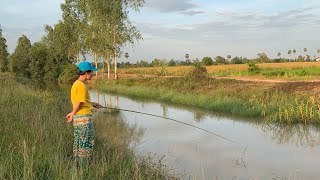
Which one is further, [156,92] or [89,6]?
[89,6]

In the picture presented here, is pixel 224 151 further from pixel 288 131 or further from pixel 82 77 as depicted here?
pixel 82 77

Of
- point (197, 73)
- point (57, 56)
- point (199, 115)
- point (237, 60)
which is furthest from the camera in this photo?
point (237, 60)

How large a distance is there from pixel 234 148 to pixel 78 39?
4047 cm

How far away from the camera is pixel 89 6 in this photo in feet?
126

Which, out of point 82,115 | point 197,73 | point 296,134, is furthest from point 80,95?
point 197,73

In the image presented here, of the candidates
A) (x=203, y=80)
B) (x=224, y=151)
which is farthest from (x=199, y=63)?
(x=224, y=151)

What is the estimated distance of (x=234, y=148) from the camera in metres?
10.4

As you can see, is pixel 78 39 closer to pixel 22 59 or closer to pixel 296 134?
pixel 22 59

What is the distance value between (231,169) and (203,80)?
1926cm

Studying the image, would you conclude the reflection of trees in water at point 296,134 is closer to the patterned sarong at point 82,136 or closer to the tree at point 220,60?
the patterned sarong at point 82,136

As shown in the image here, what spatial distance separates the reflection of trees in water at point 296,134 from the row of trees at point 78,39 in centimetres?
2405

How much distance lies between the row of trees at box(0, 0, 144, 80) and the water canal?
2189cm

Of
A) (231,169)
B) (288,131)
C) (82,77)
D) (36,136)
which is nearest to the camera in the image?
(82,77)

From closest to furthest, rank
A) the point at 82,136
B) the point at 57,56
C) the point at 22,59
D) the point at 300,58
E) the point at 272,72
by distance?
the point at 82,136 → the point at 272,72 → the point at 57,56 → the point at 22,59 → the point at 300,58
